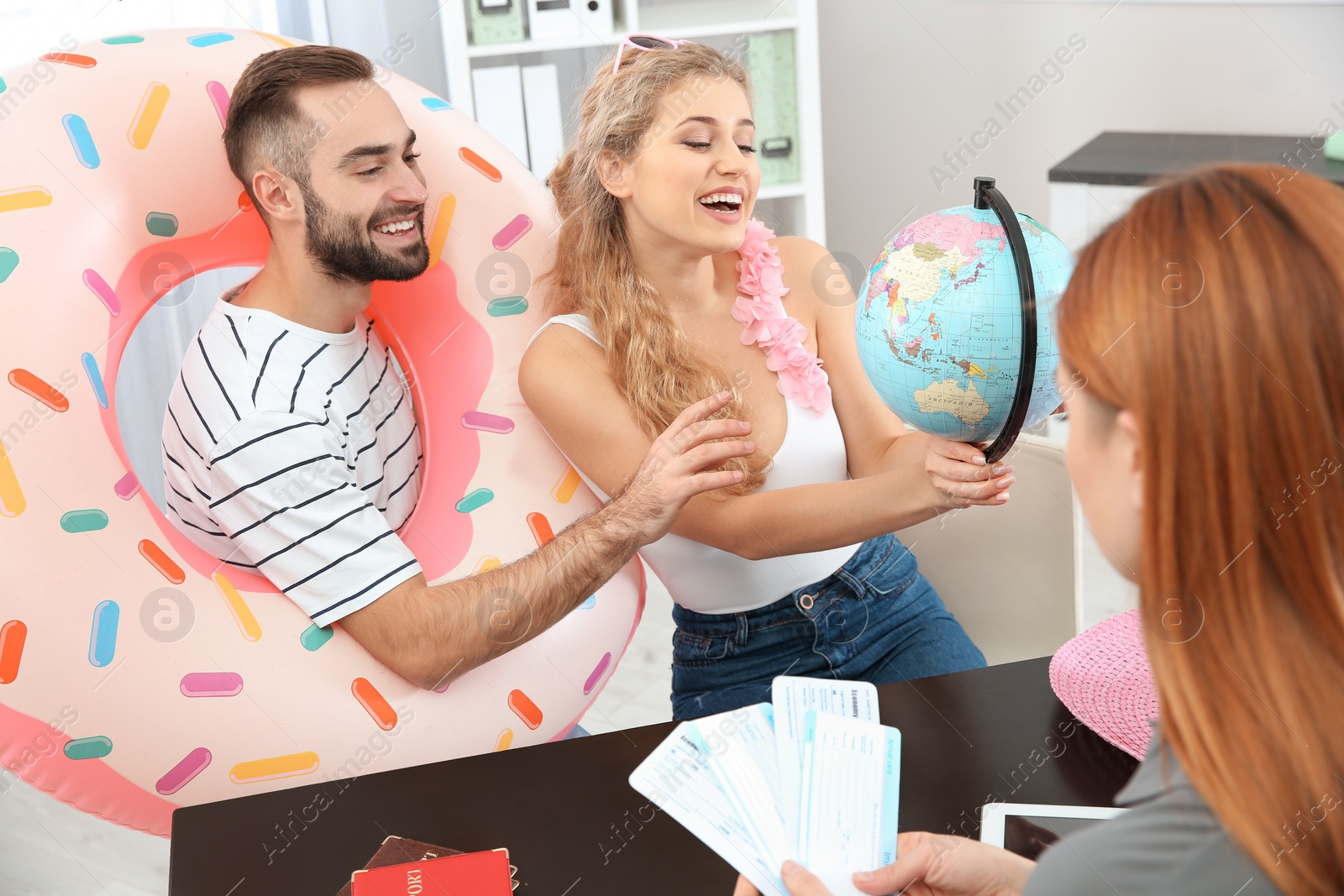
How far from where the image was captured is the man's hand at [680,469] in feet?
4.43

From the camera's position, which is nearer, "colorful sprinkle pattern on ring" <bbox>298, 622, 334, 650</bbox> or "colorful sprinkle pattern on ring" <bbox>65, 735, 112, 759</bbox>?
"colorful sprinkle pattern on ring" <bbox>65, 735, 112, 759</bbox>

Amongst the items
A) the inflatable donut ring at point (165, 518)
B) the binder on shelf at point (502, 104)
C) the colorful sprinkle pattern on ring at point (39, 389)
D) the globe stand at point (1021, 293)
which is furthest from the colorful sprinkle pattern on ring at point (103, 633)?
the binder on shelf at point (502, 104)

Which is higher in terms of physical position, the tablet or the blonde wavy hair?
the blonde wavy hair

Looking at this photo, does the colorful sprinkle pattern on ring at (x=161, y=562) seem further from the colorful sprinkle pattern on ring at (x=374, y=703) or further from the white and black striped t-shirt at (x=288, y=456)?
the colorful sprinkle pattern on ring at (x=374, y=703)

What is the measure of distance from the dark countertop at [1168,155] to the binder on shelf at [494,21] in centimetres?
129

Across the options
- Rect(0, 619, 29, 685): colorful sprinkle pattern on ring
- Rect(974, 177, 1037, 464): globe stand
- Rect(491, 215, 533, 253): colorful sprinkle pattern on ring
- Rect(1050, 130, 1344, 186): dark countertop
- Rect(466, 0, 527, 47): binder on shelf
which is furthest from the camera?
Rect(466, 0, 527, 47): binder on shelf

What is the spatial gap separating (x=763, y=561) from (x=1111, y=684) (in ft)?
1.88

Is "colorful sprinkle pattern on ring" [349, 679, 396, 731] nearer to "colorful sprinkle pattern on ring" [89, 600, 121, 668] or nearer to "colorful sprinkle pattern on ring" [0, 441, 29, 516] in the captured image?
"colorful sprinkle pattern on ring" [89, 600, 121, 668]

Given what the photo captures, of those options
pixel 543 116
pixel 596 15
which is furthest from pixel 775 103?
pixel 543 116

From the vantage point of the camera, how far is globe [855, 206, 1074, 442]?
1.04 m

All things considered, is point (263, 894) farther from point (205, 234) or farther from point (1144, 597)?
point (205, 234)

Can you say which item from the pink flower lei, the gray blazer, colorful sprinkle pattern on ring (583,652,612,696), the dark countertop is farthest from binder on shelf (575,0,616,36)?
the gray blazer

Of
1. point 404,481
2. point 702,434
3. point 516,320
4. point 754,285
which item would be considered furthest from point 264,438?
point 754,285

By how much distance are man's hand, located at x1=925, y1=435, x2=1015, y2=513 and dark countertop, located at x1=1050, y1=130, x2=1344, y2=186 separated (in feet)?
4.09
